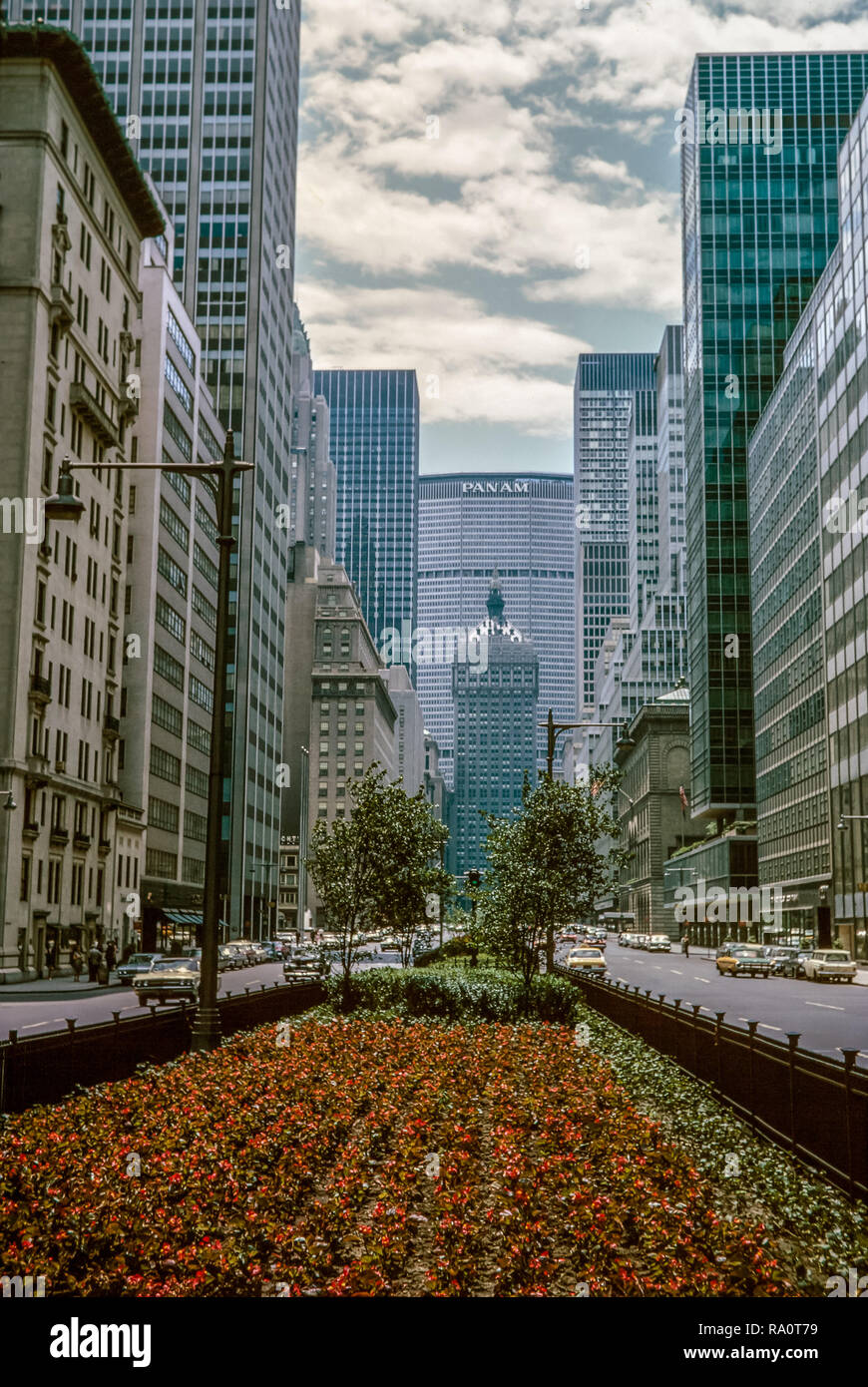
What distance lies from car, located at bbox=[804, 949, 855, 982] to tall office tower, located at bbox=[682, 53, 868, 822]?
7783 centimetres

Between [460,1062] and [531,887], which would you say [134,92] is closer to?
[531,887]

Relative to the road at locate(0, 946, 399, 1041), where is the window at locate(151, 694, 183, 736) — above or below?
above

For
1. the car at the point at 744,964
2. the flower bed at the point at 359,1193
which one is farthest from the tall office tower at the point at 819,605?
the flower bed at the point at 359,1193

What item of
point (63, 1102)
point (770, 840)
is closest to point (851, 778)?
point (770, 840)

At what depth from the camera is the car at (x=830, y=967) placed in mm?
57469

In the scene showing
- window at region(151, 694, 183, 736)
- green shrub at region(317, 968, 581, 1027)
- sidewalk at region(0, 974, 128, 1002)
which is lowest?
sidewalk at region(0, 974, 128, 1002)

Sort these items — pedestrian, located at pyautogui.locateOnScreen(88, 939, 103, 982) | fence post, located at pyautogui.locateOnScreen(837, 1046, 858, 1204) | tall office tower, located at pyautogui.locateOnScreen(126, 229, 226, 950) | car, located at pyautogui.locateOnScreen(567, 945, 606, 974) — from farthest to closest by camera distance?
tall office tower, located at pyautogui.locateOnScreen(126, 229, 226, 950), pedestrian, located at pyautogui.locateOnScreen(88, 939, 103, 982), car, located at pyautogui.locateOnScreen(567, 945, 606, 974), fence post, located at pyautogui.locateOnScreen(837, 1046, 858, 1204)

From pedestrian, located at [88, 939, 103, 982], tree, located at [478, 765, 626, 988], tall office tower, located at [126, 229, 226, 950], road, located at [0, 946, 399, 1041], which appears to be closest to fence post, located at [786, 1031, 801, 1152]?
road, located at [0, 946, 399, 1041]

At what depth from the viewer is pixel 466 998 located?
28.1m

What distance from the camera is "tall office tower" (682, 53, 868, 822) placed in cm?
13838

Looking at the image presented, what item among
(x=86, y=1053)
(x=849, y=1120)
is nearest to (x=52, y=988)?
(x=86, y=1053)

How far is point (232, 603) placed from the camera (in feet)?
436

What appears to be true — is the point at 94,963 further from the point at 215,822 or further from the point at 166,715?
the point at 215,822

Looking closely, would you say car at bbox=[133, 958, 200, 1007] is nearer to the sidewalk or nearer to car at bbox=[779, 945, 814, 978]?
the sidewalk
